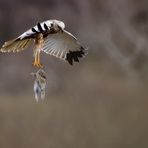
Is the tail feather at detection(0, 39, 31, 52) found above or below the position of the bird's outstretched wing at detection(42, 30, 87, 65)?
below

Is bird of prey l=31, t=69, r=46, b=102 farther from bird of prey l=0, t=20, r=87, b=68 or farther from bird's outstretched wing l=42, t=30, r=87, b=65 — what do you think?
bird's outstretched wing l=42, t=30, r=87, b=65

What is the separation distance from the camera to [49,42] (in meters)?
1.89

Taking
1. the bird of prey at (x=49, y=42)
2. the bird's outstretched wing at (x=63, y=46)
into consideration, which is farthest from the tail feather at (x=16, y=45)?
the bird's outstretched wing at (x=63, y=46)

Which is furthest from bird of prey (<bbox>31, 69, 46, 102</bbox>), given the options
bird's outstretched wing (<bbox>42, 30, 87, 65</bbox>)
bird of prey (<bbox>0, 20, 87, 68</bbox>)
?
bird's outstretched wing (<bbox>42, 30, 87, 65</bbox>)

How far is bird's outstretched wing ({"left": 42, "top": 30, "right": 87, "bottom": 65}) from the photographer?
→ 1883 millimetres

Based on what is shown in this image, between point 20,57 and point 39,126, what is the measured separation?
34cm

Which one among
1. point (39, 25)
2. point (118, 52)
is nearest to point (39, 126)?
point (118, 52)

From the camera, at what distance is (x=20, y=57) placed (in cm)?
317

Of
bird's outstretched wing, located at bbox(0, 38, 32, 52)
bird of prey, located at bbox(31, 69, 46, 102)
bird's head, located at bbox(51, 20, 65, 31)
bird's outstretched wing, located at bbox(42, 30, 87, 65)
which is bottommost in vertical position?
bird of prey, located at bbox(31, 69, 46, 102)

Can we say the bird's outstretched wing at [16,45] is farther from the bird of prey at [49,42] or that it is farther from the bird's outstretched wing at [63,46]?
the bird's outstretched wing at [63,46]

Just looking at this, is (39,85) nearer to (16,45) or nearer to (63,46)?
(16,45)

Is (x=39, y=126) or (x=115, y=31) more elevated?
(x=115, y=31)

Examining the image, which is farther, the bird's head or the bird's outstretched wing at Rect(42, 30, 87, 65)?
the bird's outstretched wing at Rect(42, 30, 87, 65)

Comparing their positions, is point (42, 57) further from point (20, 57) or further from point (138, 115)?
point (138, 115)
